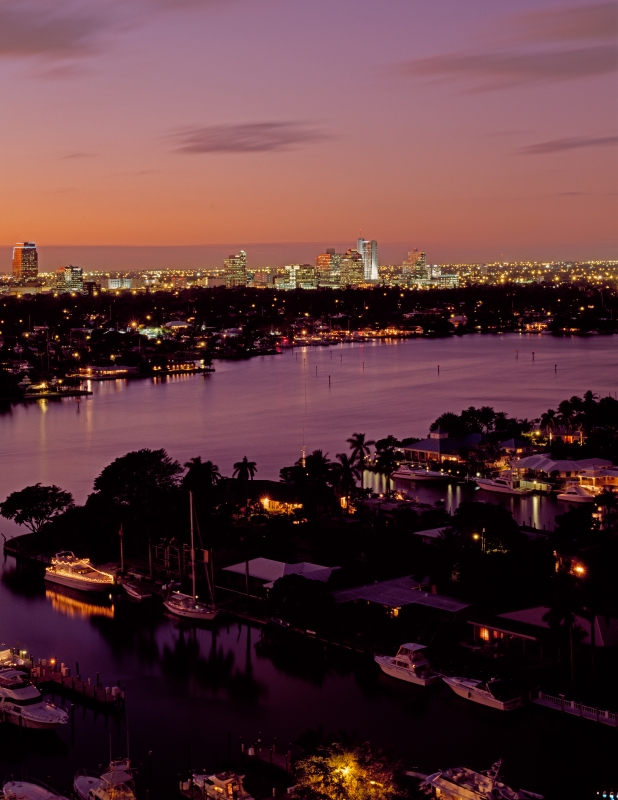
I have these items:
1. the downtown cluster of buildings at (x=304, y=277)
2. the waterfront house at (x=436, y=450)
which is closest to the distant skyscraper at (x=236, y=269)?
the downtown cluster of buildings at (x=304, y=277)

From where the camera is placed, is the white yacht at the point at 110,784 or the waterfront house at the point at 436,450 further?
the waterfront house at the point at 436,450

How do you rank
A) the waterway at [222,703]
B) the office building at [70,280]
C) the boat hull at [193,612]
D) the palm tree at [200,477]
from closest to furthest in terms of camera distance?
the waterway at [222,703], the boat hull at [193,612], the palm tree at [200,477], the office building at [70,280]

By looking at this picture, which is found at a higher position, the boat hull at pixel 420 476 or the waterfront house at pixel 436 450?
the waterfront house at pixel 436 450

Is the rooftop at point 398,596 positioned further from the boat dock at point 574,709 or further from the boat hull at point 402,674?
the boat dock at point 574,709

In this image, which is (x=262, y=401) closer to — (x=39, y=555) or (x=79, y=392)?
(x=79, y=392)

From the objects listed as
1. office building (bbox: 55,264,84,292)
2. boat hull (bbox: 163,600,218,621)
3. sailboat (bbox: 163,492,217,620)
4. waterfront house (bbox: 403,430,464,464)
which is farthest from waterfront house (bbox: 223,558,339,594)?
office building (bbox: 55,264,84,292)

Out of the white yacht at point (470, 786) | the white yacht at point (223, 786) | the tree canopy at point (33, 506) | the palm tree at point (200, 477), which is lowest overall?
the white yacht at point (223, 786)

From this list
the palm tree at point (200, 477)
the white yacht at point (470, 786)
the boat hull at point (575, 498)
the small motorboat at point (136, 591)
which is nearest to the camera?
the white yacht at point (470, 786)

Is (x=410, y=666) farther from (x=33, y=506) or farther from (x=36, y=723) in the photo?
(x=33, y=506)
